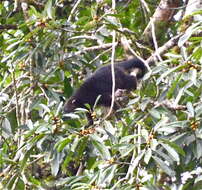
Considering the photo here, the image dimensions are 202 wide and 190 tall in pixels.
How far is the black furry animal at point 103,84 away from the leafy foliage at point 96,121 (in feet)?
0.39

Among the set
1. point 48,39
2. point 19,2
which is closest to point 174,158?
point 48,39

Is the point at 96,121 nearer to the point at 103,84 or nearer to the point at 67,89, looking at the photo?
the point at 67,89

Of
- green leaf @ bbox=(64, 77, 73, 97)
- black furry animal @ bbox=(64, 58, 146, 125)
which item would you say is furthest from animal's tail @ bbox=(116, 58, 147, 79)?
green leaf @ bbox=(64, 77, 73, 97)

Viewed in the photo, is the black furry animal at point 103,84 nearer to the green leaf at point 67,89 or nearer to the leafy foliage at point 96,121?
the leafy foliage at point 96,121

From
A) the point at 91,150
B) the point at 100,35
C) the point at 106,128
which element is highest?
the point at 100,35

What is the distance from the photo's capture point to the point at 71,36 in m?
3.81

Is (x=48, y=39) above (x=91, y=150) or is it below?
above

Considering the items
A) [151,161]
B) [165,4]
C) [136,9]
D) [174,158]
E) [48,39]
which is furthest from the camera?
[136,9]

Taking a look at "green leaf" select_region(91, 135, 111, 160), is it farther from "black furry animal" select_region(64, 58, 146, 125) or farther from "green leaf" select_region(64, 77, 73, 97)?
"black furry animal" select_region(64, 58, 146, 125)

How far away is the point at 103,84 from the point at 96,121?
3.91 ft

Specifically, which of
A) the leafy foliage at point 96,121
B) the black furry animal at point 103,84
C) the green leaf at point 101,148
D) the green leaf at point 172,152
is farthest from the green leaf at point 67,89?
the green leaf at point 172,152

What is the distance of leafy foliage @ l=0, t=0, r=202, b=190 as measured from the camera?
2807 millimetres

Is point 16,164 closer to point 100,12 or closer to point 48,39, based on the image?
point 48,39

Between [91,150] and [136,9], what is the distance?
1.91 metres
